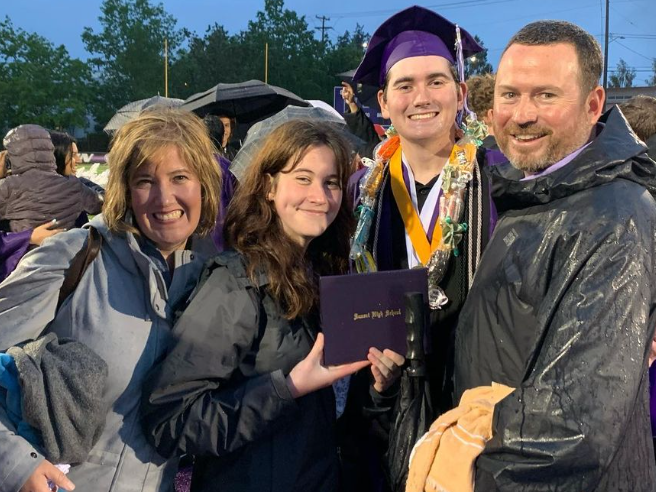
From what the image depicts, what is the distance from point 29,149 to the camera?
17.8 feet

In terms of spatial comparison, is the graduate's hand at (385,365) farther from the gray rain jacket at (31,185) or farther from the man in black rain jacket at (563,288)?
the gray rain jacket at (31,185)

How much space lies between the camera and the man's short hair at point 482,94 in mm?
5107

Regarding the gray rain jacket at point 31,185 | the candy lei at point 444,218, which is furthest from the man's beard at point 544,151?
the gray rain jacket at point 31,185

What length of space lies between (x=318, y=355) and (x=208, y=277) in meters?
0.49

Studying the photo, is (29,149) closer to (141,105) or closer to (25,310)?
(25,310)

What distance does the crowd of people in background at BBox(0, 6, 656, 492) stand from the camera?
1.54 metres

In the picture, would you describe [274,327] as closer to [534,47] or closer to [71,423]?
[71,423]

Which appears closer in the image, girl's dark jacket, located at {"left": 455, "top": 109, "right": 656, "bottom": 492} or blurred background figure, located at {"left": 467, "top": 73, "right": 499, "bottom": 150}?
girl's dark jacket, located at {"left": 455, "top": 109, "right": 656, "bottom": 492}

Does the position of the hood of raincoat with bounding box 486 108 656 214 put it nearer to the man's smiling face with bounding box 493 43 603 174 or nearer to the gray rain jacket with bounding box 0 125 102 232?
the man's smiling face with bounding box 493 43 603 174

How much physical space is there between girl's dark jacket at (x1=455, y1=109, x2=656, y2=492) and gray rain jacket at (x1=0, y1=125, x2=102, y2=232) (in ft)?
15.3

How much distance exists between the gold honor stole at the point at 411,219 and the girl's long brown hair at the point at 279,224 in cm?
51

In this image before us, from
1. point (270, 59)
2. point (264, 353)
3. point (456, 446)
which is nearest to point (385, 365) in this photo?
point (264, 353)

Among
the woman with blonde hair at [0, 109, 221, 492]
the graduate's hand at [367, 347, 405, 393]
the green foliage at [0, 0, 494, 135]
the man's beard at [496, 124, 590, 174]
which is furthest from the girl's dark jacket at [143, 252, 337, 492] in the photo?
the green foliage at [0, 0, 494, 135]

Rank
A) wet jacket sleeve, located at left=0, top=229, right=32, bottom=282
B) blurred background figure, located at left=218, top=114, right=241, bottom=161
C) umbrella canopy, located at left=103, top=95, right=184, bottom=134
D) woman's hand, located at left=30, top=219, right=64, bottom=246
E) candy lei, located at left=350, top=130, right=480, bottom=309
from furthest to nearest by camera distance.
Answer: blurred background figure, located at left=218, top=114, right=241, bottom=161
woman's hand, located at left=30, top=219, right=64, bottom=246
wet jacket sleeve, located at left=0, top=229, right=32, bottom=282
umbrella canopy, located at left=103, top=95, right=184, bottom=134
candy lei, located at left=350, top=130, right=480, bottom=309
